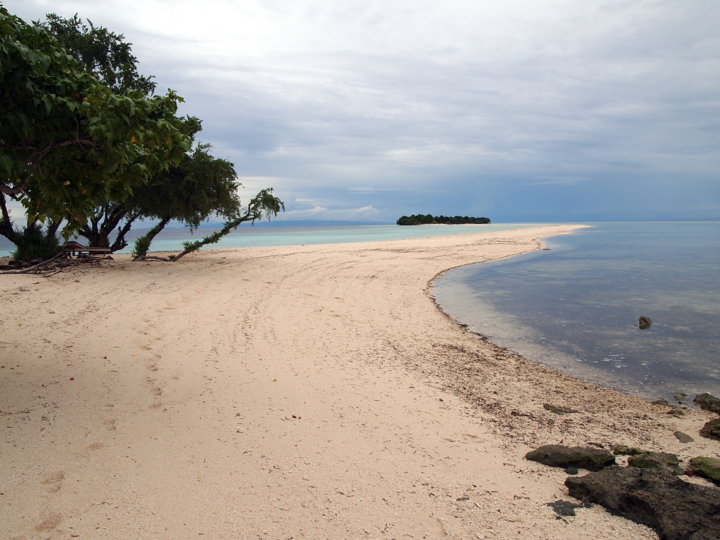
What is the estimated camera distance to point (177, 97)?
528 centimetres

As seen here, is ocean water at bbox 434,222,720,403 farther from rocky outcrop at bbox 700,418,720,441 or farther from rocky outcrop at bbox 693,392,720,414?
rocky outcrop at bbox 700,418,720,441

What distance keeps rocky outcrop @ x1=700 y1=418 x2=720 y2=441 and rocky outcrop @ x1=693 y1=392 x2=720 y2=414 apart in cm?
88

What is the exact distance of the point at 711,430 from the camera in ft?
17.6

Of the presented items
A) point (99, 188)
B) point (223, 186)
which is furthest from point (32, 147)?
point (223, 186)

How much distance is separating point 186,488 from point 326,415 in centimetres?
182

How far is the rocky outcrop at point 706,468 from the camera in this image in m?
4.08

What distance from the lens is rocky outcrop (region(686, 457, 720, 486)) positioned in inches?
161

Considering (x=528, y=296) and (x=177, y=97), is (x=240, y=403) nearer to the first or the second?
(x=177, y=97)

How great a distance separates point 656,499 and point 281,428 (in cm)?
321

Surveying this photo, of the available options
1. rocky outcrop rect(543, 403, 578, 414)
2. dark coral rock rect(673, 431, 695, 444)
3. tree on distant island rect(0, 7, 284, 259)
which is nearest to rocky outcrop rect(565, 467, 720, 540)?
dark coral rock rect(673, 431, 695, 444)

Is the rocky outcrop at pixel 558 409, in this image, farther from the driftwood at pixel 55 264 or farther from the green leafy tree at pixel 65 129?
the driftwood at pixel 55 264

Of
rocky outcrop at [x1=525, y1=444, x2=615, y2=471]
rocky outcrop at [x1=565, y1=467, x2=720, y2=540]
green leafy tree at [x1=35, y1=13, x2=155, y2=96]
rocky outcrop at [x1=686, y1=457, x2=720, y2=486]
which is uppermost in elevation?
green leafy tree at [x1=35, y1=13, x2=155, y2=96]

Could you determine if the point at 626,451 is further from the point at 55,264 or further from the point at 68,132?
the point at 55,264

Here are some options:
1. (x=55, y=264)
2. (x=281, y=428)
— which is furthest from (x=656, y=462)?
(x=55, y=264)
